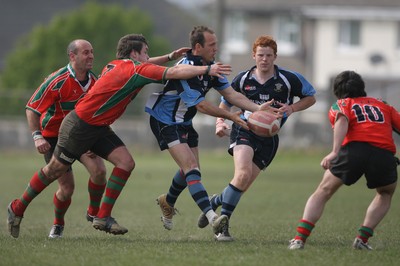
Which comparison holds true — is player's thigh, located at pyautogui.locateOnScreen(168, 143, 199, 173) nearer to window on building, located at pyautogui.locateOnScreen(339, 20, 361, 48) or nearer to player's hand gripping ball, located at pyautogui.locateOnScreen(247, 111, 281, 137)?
player's hand gripping ball, located at pyautogui.locateOnScreen(247, 111, 281, 137)

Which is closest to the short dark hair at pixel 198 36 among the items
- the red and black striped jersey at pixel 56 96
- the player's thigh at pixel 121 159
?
the red and black striped jersey at pixel 56 96

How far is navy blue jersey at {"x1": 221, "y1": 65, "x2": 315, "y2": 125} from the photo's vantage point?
960 centimetres

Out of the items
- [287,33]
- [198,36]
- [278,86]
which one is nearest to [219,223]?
[278,86]

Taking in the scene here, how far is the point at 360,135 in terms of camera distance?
26.7 feet

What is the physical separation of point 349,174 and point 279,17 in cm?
3874

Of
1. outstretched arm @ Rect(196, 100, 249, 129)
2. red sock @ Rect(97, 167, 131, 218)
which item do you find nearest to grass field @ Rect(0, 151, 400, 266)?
red sock @ Rect(97, 167, 131, 218)

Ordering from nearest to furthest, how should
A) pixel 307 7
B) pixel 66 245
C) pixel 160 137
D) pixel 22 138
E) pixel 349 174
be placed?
1. pixel 349 174
2. pixel 66 245
3. pixel 160 137
4. pixel 22 138
5. pixel 307 7

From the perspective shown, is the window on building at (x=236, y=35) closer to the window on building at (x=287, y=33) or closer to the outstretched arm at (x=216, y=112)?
the window on building at (x=287, y=33)

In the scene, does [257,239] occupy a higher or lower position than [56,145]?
lower

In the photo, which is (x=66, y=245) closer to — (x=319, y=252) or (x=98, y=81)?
(x=98, y=81)

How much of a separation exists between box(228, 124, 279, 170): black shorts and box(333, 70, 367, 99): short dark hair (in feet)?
4.94

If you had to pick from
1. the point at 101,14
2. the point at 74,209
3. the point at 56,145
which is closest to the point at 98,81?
the point at 56,145

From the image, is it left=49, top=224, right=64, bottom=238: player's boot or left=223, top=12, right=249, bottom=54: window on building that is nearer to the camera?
left=49, top=224, right=64, bottom=238: player's boot

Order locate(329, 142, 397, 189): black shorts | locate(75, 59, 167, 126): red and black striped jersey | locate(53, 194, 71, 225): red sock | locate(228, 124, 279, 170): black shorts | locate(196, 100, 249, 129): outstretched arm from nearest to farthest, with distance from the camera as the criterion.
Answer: locate(329, 142, 397, 189): black shorts, locate(75, 59, 167, 126): red and black striped jersey, locate(196, 100, 249, 129): outstretched arm, locate(228, 124, 279, 170): black shorts, locate(53, 194, 71, 225): red sock
